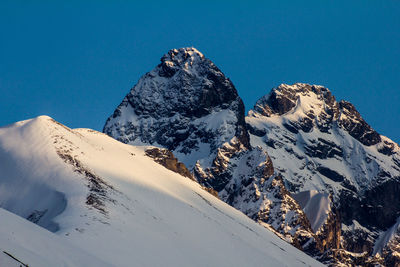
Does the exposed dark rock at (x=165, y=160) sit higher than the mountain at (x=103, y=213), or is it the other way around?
the exposed dark rock at (x=165, y=160)

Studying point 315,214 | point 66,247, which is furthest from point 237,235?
point 315,214

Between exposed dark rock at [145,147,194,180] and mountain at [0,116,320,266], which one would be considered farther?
exposed dark rock at [145,147,194,180]

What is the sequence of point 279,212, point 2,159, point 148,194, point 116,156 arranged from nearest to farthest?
point 2,159 < point 148,194 < point 116,156 < point 279,212

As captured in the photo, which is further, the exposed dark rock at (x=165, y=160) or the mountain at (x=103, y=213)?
the exposed dark rock at (x=165, y=160)

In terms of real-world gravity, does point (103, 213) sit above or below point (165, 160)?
below

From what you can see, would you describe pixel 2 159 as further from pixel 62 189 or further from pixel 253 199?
pixel 253 199

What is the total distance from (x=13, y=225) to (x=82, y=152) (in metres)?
57.5

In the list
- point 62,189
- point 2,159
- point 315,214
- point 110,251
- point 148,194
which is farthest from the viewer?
point 315,214

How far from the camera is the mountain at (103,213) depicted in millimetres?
38344

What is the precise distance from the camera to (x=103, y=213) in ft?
214

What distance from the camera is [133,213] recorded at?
72312mm

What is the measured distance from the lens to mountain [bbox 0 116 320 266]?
126ft

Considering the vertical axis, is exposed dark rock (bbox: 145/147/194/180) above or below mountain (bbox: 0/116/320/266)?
above

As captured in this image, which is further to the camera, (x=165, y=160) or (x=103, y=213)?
(x=165, y=160)
